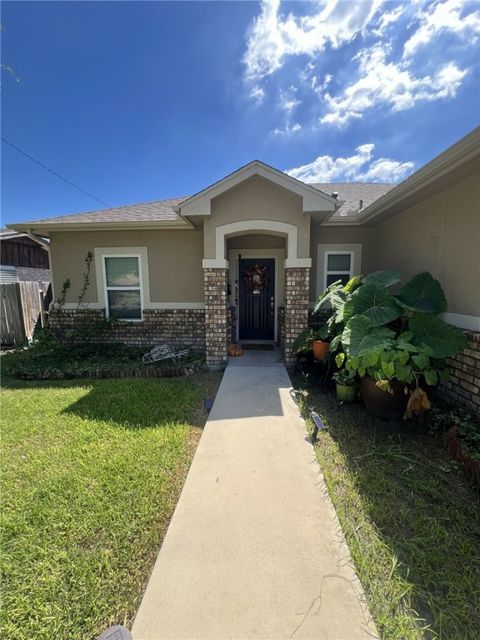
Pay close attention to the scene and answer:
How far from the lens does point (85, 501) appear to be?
221 centimetres

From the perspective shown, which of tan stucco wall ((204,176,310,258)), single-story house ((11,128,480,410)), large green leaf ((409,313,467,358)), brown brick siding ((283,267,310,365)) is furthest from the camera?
brown brick siding ((283,267,310,365))

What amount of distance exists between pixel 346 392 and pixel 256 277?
3.93m

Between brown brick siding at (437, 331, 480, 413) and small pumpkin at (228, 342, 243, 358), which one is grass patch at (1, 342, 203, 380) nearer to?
small pumpkin at (228, 342, 243, 358)

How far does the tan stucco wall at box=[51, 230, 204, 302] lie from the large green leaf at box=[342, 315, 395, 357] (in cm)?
386

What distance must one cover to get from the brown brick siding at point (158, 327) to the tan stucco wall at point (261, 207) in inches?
94.4

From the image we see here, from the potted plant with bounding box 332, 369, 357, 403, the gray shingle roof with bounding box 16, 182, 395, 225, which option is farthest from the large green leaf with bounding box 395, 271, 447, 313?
the gray shingle roof with bounding box 16, 182, 395, 225

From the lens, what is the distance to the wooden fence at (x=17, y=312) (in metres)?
7.80

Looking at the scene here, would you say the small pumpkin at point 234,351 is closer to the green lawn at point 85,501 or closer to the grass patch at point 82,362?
the grass patch at point 82,362

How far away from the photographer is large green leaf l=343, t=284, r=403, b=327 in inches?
140

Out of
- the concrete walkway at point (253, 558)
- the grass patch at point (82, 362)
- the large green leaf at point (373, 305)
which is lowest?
the concrete walkway at point (253, 558)

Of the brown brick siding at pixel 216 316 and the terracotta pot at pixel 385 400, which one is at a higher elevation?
the brown brick siding at pixel 216 316

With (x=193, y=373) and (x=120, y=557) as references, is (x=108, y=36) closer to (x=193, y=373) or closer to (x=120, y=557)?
(x=193, y=373)

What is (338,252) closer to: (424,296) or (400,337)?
(424,296)

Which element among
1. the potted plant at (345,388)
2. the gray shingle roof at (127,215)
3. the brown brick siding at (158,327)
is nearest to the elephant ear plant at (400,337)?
the potted plant at (345,388)
